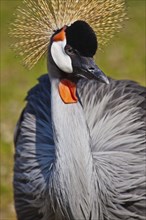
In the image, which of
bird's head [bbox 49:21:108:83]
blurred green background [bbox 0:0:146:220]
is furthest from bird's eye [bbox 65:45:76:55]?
blurred green background [bbox 0:0:146:220]

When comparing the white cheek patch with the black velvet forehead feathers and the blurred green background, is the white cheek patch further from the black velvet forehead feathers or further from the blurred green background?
the blurred green background

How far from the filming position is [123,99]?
332cm

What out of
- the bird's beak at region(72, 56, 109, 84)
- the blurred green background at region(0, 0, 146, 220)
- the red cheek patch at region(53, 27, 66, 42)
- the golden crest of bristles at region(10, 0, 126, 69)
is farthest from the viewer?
the blurred green background at region(0, 0, 146, 220)

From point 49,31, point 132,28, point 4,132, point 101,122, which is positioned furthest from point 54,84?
point 132,28

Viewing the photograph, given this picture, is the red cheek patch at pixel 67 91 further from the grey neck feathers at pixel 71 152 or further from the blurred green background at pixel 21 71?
the blurred green background at pixel 21 71

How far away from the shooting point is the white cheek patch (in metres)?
2.72

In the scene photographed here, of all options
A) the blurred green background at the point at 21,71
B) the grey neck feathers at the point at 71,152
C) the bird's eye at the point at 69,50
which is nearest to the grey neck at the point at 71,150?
the grey neck feathers at the point at 71,152

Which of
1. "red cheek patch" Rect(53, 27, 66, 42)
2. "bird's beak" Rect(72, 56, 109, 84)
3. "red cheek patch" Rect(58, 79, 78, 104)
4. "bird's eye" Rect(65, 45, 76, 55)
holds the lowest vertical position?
"red cheek patch" Rect(58, 79, 78, 104)

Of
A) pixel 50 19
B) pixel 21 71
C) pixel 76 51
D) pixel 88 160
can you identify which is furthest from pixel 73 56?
pixel 21 71

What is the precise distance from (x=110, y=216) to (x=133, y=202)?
10 cm

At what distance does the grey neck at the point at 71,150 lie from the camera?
2.76 metres

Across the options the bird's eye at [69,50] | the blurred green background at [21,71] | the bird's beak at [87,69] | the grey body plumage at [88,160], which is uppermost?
the bird's eye at [69,50]

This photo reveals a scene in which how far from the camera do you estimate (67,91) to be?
276 centimetres

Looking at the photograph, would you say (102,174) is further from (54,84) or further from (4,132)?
(4,132)
